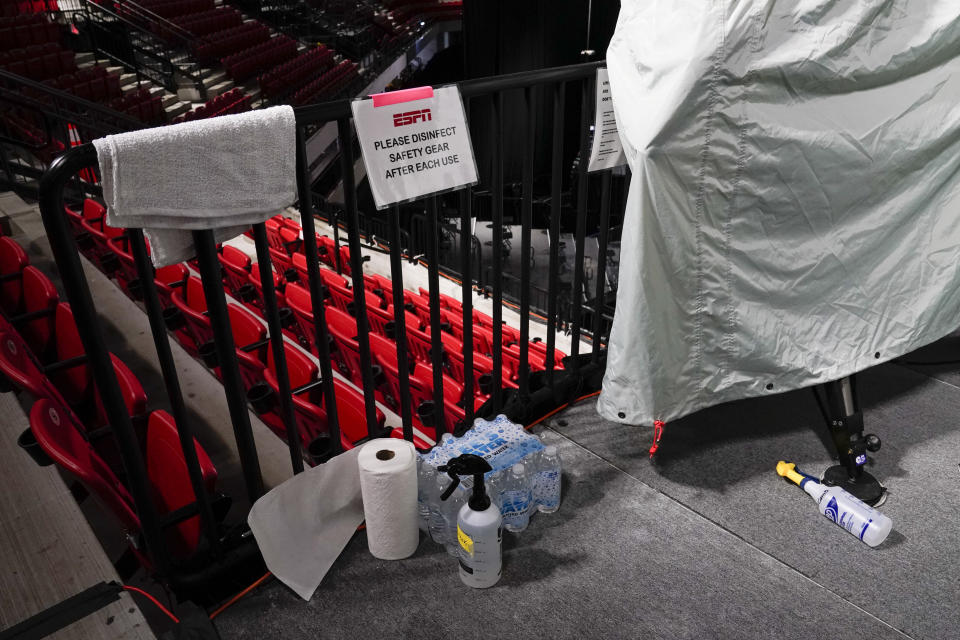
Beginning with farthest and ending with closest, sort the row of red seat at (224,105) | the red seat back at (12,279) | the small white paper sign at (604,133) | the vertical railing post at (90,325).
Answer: the row of red seat at (224,105), the red seat back at (12,279), the small white paper sign at (604,133), the vertical railing post at (90,325)

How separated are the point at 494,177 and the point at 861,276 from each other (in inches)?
38.3

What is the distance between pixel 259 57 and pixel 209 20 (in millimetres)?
1508

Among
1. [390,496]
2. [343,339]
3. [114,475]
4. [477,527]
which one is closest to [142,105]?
[343,339]

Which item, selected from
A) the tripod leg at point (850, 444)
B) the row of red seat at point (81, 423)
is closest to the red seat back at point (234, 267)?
the row of red seat at point (81, 423)

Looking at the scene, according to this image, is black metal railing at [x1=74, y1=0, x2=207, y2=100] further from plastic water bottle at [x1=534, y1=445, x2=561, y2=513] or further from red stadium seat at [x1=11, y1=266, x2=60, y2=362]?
plastic water bottle at [x1=534, y1=445, x2=561, y2=513]

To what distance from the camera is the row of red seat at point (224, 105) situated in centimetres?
965

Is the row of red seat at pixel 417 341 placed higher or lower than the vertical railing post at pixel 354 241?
lower

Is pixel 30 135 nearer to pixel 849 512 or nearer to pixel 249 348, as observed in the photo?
pixel 249 348

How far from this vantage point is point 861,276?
158cm

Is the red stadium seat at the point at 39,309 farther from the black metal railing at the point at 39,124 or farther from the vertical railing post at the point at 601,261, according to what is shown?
the black metal railing at the point at 39,124

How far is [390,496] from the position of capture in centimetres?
140

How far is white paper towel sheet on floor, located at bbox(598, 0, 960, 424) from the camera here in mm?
1304

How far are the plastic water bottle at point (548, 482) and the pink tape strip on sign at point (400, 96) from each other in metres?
0.92

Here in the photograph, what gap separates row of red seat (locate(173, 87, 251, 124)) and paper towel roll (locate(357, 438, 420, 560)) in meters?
9.46
